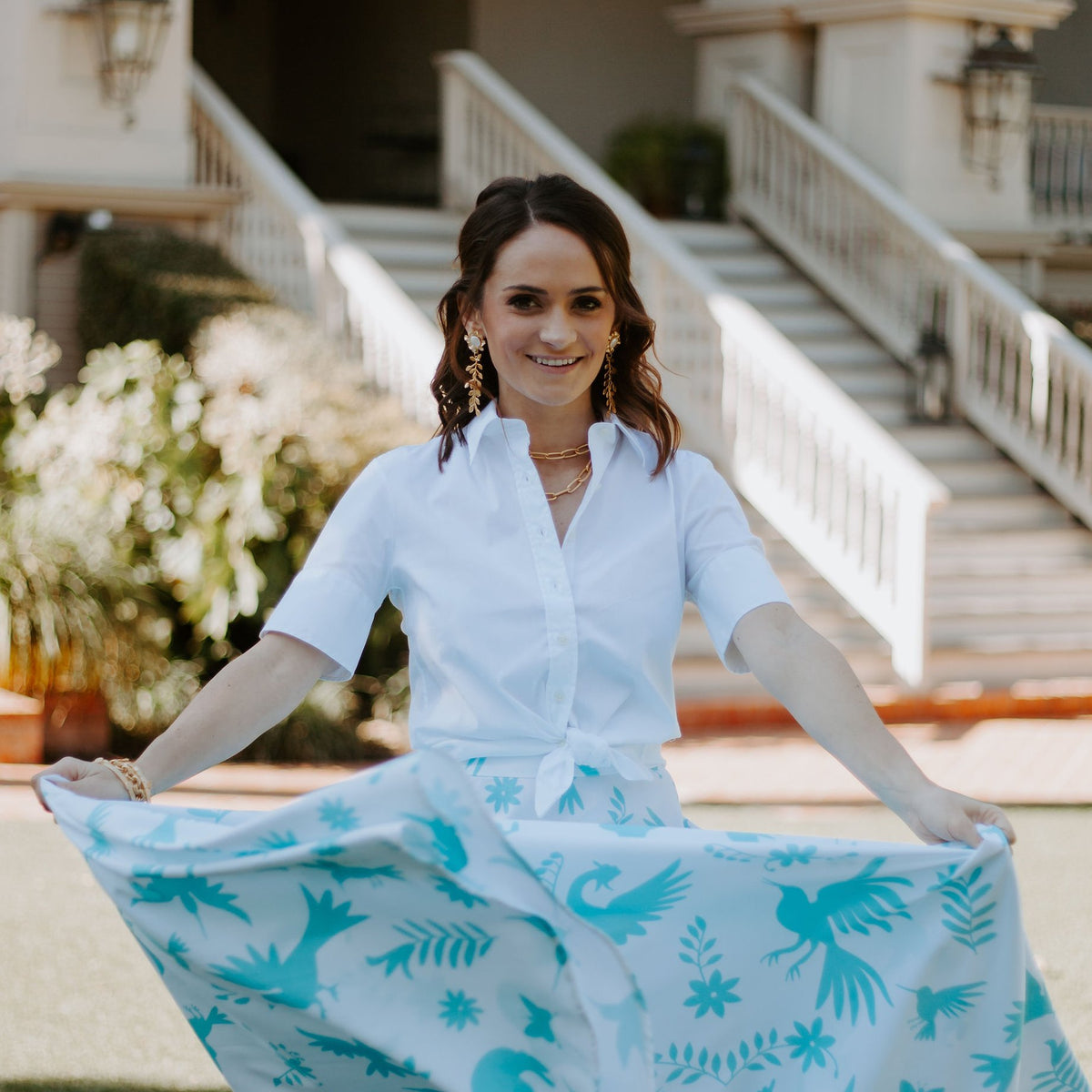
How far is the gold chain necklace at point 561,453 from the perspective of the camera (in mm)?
2664

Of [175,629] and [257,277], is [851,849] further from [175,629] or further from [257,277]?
[257,277]

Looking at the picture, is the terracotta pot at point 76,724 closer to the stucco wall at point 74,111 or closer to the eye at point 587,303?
the stucco wall at point 74,111

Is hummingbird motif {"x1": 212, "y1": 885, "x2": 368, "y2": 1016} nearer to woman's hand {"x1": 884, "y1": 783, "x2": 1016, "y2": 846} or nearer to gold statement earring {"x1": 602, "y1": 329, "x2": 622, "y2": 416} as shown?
woman's hand {"x1": 884, "y1": 783, "x2": 1016, "y2": 846}

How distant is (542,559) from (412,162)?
15254mm

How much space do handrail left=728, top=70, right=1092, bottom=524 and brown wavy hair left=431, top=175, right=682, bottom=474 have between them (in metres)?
8.72

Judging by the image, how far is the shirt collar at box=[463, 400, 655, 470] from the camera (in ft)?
8.65

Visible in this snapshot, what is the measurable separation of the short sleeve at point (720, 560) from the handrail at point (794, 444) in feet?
21.1

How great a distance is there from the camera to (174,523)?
8.26 m

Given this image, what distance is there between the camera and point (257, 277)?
1152 cm

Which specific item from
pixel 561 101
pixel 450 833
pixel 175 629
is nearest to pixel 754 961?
pixel 450 833

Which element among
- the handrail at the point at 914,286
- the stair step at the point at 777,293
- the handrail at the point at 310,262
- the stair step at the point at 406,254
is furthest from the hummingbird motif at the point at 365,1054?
the stair step at the point at 777,293

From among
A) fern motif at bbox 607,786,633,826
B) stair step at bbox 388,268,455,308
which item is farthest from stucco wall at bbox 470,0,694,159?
fern motif at bbox 607,786,633,826

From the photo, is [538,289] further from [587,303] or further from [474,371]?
[474,371]

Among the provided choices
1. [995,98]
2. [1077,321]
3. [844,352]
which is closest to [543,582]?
[844,352]
